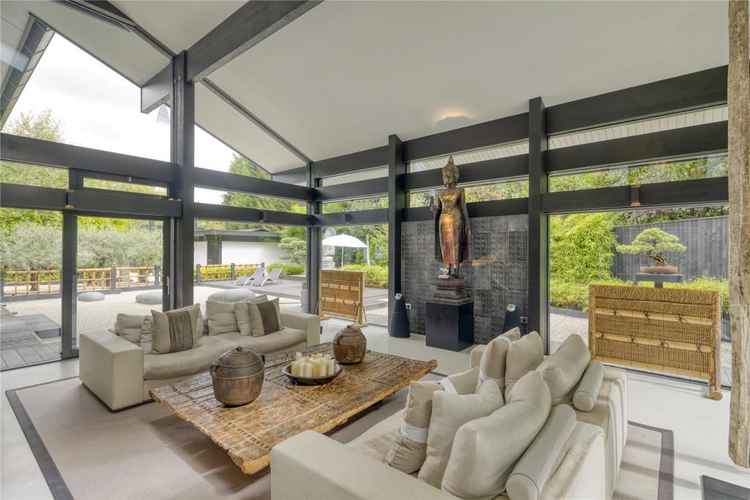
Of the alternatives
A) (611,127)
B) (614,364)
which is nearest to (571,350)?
(614,364)

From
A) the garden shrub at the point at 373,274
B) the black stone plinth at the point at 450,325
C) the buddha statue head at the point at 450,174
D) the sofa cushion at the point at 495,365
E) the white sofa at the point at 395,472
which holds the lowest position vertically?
the black stone plinth at the point at 450,325

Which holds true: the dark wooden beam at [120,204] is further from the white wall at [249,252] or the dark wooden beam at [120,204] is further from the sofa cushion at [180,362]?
the sofa cushion at [180,362]

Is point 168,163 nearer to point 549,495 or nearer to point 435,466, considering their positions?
point 435,466

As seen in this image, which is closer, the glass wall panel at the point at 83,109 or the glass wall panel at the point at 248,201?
the glass wall panel at the point at 83,109

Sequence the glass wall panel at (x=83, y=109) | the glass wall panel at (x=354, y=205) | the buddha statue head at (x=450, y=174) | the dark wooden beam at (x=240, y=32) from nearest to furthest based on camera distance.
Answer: the dark wooden beam at (x=240, y=32)
the glass wall panel at (x=83, y=109)
the buddha statue head at (x=450, y=174)
the glass wall panel at (x=354, y=205)

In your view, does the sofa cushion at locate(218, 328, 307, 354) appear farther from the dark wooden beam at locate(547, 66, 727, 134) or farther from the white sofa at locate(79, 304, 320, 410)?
the dark wooden beam at locate(547, 66, 727, 134)

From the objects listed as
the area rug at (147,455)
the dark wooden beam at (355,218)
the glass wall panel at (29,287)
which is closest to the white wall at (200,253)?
the glass wall panel at (29,287)

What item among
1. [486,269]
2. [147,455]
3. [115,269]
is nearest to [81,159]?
[115,269]

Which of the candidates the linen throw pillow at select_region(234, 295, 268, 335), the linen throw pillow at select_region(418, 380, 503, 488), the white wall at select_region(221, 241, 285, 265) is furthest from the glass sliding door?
the linen throw pillow at select_region(418, 380, 503, 488)

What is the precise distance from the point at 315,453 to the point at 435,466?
19.7 inches

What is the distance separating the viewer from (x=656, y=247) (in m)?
4.29

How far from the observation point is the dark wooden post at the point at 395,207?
20.4ft

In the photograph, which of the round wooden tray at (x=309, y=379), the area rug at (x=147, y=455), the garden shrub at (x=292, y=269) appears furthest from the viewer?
the garden shrub at (x=292, y=269)

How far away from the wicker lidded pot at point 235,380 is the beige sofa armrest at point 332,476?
3.10 ft
